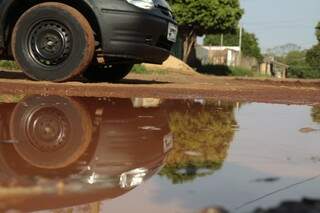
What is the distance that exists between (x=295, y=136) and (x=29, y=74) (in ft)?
13.0

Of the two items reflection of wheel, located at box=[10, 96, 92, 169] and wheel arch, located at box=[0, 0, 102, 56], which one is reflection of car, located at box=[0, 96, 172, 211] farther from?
wheel arch, located at box=[0, 0, 102, 56]

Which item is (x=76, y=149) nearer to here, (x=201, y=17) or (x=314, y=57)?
(x=201, y=17)

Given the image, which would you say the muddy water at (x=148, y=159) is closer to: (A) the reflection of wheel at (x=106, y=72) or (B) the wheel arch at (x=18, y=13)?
(B) the wheel arch at (x=18, y=13)

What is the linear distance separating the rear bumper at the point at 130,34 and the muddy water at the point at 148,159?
6.10 feet

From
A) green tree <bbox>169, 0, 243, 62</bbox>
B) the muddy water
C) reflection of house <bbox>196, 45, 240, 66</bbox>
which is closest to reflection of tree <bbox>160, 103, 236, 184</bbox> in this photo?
the muddy water

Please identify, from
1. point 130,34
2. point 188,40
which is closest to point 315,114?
point 130,34

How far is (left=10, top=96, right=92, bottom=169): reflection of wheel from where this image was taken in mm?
2756

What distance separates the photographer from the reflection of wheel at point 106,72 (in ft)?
27.6

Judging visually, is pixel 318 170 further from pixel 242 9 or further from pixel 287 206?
pixel 242 9

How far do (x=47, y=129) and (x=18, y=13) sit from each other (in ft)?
13.0

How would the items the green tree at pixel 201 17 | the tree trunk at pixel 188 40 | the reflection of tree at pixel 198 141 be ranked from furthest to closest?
the tree trunk at pixel 188 40 < the green tree at pixel 201 17 < the reflection of tree at pixel 198 141

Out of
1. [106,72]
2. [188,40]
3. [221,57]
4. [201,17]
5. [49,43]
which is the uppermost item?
[201,17]

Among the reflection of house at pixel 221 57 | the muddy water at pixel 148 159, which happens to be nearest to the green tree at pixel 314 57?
the reflection of house at pixel 221 57

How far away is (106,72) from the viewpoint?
27.9 feet
